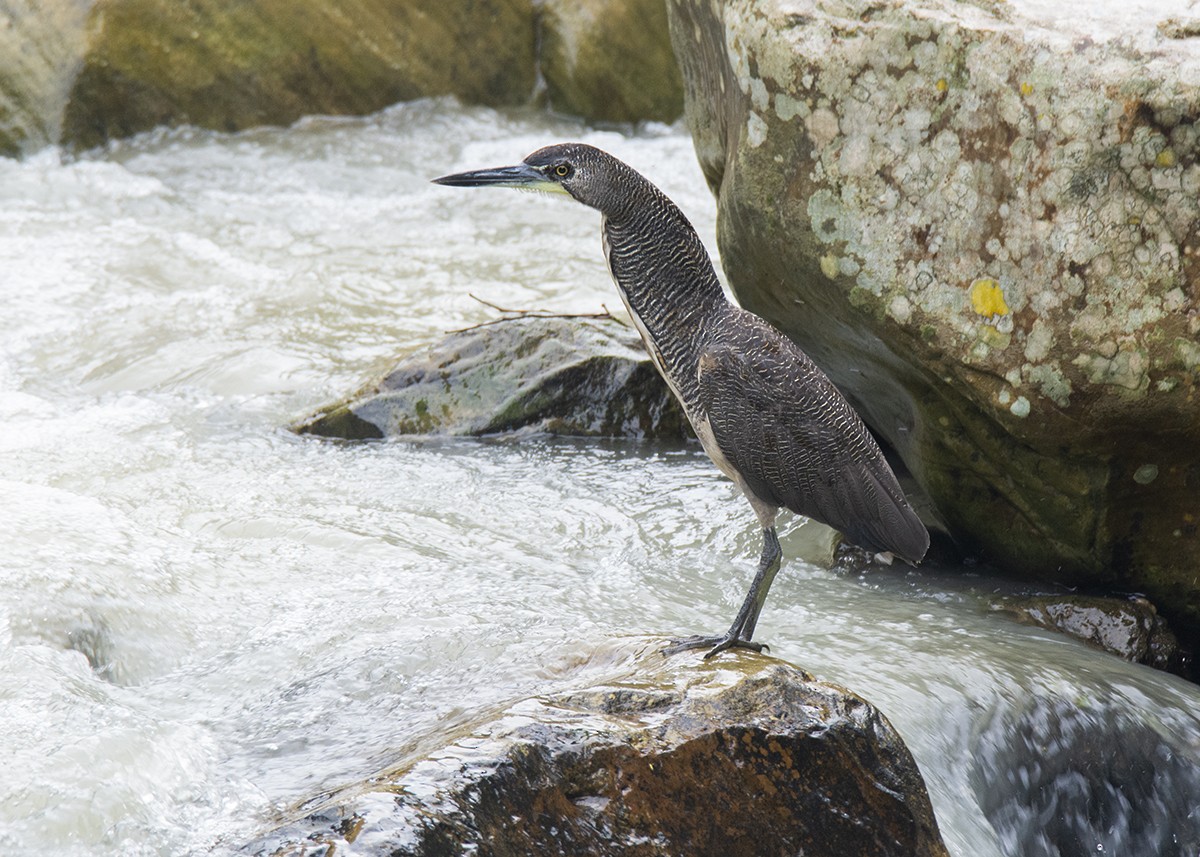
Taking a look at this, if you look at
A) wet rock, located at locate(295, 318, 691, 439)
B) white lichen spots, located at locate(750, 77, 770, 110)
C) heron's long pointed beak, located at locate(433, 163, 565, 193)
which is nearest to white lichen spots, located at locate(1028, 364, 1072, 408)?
white lichen spots, located at locate(750, 77, 770, 110)

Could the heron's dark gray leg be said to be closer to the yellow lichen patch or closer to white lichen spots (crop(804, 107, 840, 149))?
the yellow lichen patch

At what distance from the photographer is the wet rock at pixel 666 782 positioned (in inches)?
107

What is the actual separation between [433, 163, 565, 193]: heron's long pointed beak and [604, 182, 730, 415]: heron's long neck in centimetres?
25

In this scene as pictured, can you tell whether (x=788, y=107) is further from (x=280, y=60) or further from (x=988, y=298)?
(x=280, y=60)

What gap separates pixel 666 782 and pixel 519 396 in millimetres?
3316

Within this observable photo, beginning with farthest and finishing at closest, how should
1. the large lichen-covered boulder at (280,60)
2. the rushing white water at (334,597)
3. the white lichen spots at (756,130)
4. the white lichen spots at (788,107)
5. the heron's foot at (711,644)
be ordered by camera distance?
1. the large lichen-covered boulder at (280,60)
2. the white lichen spots at (756,130)
3. the white lichen spots at (788,107)
4. the heron's foot at (711,644)
5. the rushing white water at (334,597)

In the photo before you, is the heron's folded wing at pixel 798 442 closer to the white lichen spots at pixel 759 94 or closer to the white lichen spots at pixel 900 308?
the white lichen spots at pixel 900 308

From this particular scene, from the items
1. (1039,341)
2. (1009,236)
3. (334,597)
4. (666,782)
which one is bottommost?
(334,597)

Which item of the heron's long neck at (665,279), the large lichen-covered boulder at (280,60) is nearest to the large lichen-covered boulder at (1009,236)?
the heron's long neck at (665,279)

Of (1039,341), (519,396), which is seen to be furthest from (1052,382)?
(519,396)

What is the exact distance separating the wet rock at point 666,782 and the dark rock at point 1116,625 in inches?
62.6

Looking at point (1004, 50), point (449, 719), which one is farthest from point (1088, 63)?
point (449, 719)

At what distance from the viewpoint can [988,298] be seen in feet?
13.1

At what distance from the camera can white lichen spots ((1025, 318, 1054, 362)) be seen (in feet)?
12.9
